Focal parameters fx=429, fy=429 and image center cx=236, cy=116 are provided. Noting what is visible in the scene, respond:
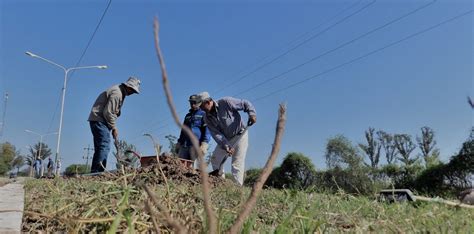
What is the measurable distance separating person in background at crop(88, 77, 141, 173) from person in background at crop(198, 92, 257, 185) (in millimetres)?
1314

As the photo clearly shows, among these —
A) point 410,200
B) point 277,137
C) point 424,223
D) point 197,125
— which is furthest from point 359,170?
point 277,137

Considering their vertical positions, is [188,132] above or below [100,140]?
below

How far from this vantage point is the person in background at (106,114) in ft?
23.7

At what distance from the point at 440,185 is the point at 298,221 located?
52.6ft

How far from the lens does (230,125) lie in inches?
284

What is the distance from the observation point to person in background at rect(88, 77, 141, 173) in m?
7.24

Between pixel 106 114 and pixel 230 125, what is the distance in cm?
211

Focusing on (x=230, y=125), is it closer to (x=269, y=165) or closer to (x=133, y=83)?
(x=133, y=83)

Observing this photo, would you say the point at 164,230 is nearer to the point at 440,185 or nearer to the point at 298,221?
the point at 298,221

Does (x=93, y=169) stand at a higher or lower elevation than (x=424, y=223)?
higher

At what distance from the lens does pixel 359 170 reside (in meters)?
19.7

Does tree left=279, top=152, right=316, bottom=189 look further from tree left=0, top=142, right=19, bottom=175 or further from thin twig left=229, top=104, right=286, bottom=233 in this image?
tree left=0, top=142, right=19, bottom=175

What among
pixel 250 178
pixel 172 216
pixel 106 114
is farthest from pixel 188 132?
pixel 250 178

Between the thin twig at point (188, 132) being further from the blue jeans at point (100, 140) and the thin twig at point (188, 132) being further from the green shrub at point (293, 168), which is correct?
the green shrub at point (293, 168)
